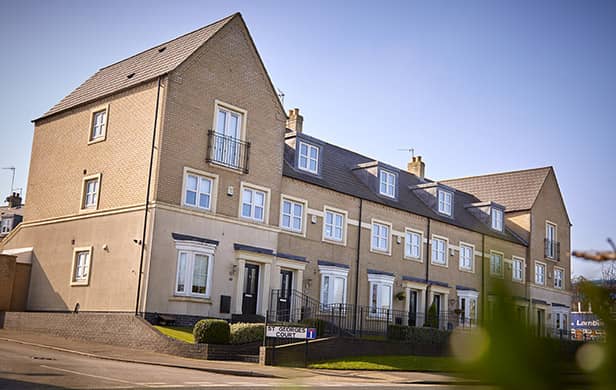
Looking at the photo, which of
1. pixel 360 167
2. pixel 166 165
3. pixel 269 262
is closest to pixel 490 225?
pixel 360 167

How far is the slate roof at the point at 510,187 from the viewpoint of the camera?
1842 inches

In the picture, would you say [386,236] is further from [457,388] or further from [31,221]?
[457,388]

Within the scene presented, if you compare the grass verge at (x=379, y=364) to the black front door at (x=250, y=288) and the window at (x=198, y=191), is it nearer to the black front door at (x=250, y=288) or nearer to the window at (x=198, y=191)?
the black front door at (x=250, y=288)

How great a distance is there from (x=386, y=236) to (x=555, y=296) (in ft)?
62.4

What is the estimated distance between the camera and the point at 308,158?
31656 mm

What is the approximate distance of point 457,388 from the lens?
0.82 m

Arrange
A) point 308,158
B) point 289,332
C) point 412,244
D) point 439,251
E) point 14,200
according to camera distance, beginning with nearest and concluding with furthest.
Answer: point 289,332 → point 308,158 → point 412,244 → point 439,251 → point 14,200

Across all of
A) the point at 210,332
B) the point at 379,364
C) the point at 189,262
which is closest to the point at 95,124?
the point at 189,262

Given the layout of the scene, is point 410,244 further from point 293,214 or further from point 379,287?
point 293,214

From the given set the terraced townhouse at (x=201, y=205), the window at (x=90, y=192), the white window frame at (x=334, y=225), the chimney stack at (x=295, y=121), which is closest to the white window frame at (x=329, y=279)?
the terraced townhouse at (x=201, y=205)

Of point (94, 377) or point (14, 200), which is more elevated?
point (14, 200)

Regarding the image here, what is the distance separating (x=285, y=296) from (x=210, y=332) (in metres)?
8.05

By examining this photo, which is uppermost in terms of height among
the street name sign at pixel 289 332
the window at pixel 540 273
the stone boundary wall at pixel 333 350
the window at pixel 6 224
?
the window at pixel 6 224

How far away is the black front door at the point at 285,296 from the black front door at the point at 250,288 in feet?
3.90
